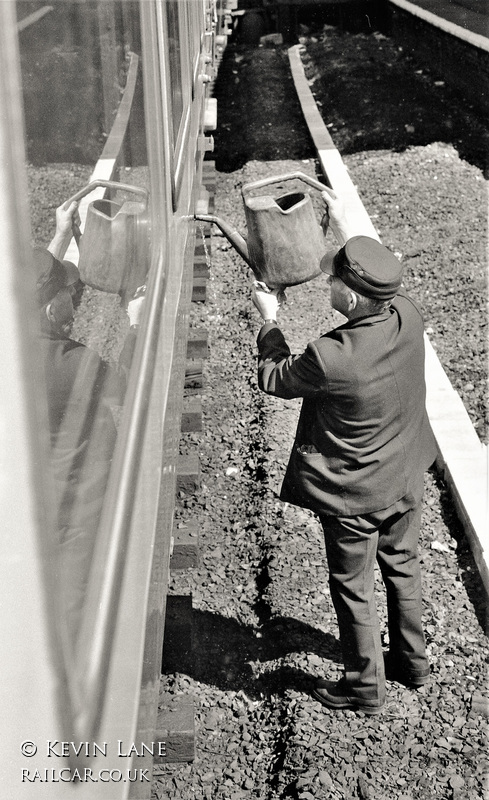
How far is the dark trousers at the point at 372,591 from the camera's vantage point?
2.69m

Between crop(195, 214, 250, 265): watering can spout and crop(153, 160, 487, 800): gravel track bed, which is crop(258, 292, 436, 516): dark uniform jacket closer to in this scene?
crop(195, 214, 250, 265): watering can spout

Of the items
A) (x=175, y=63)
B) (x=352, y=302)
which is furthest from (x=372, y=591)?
(x=175, y=63)

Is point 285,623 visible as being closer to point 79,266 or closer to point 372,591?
point 372,591

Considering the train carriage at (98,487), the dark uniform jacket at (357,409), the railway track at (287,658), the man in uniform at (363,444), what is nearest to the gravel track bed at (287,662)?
the railway track at (287,658)

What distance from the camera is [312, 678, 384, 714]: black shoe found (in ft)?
9.41

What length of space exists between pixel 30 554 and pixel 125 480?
2.04 ft

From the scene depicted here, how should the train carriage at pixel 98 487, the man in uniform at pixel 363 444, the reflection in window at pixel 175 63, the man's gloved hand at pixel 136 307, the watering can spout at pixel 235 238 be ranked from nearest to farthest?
the train carriage at pixel 98 487 → the man's gloved hand at pixel 136 307 → the man in uniform at pixel 363 444 → the watering can spout at pixel 235 238 → the reflection in window at pixel 175 63

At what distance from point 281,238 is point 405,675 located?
153 cm

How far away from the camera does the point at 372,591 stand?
9.05ft

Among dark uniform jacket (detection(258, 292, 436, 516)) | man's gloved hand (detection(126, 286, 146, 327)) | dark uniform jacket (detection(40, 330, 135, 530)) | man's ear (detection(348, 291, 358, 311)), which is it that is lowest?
dark uniform jacket (detection(258, 292, 436, 516))

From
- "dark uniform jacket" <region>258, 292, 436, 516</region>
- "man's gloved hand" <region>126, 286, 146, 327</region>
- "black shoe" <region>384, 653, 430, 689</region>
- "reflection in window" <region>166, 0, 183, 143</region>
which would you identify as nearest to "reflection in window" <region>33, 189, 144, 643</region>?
"man's gloved hand" <region>126, 286, 146, 327</region>

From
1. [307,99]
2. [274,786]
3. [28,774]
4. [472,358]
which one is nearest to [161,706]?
[274,786]

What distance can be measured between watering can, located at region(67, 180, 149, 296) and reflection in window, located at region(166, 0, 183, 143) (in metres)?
1.30

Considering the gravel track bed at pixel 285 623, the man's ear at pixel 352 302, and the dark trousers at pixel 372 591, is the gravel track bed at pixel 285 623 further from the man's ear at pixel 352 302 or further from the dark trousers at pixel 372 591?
the man's ear at pixel 352 302
